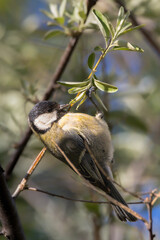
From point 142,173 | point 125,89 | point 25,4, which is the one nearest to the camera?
point 125,89

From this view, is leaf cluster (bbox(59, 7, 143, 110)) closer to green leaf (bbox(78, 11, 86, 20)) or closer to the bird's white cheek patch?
green leaf (bbox(78, 11, 86, 20))

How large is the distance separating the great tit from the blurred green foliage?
39cm

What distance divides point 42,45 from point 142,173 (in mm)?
1674

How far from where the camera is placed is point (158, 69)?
372 centimetres

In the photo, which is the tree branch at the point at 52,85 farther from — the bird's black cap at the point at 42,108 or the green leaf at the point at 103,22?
the green leaf at the point at 103,22

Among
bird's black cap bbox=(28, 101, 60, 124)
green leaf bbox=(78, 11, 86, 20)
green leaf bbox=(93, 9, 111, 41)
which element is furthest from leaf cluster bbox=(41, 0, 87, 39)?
green leaf bbox=(93, 9, 111, 41)

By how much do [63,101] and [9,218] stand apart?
1276 mm

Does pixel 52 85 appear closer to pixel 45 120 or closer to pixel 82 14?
pixel 45 120

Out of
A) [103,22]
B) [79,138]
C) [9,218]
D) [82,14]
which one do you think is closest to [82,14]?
[82,14]

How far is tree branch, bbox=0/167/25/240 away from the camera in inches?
60.4

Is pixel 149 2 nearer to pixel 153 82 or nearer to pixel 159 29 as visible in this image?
pixel 159 29

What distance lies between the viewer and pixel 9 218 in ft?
5.21

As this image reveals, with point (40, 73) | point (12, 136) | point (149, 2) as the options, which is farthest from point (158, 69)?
point (12, 136)

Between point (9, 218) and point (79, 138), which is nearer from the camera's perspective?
point (9, 218)
